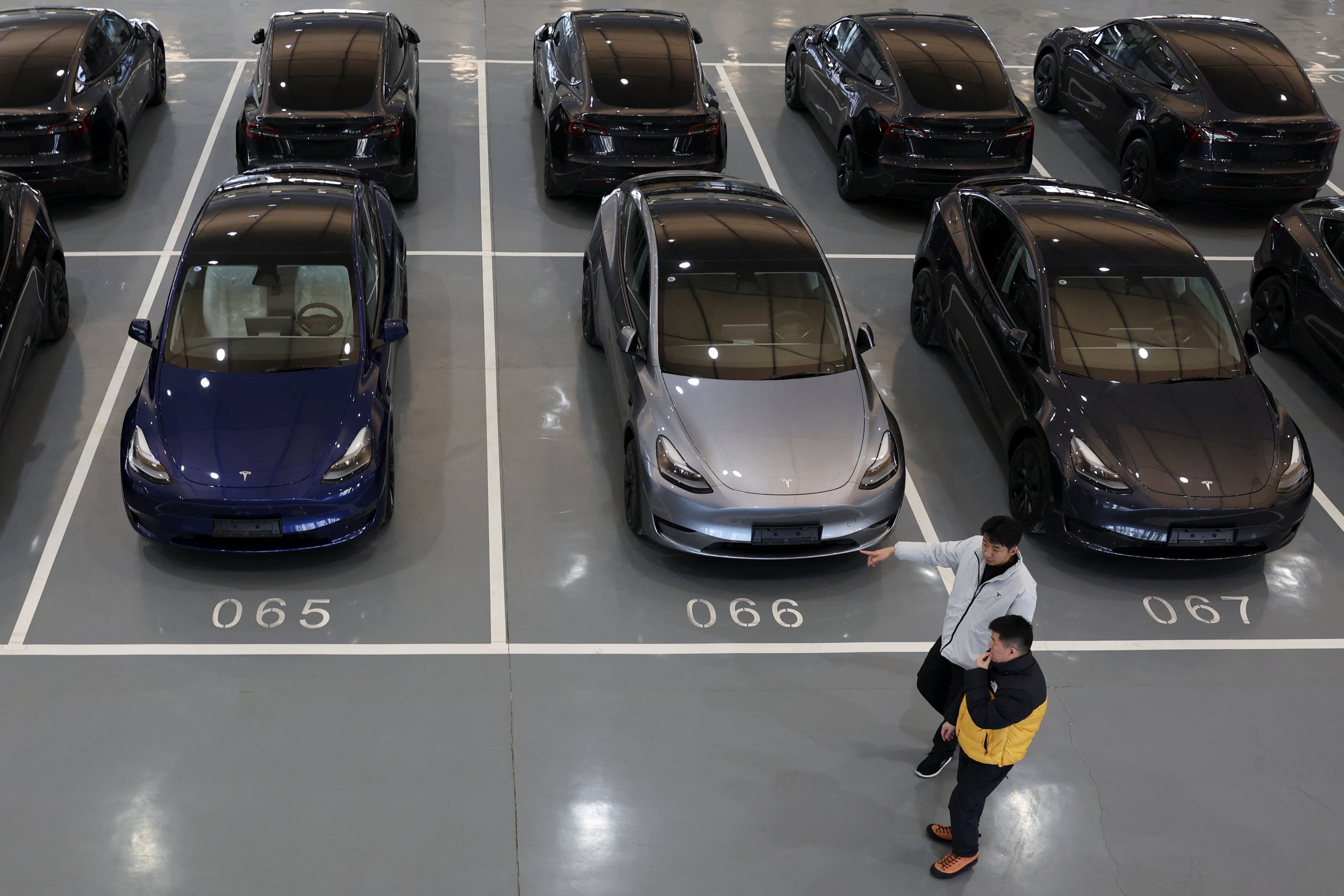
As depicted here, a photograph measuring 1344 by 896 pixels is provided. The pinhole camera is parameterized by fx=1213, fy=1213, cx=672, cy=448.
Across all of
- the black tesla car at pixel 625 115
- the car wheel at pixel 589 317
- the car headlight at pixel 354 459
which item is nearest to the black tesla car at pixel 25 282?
the car headlight at pixel 354 459

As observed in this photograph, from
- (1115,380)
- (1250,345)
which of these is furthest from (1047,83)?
(1115,380)

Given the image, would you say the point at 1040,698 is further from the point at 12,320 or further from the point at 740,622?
the point at 12,320

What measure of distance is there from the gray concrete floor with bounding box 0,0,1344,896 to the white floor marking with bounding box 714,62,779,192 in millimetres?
3565

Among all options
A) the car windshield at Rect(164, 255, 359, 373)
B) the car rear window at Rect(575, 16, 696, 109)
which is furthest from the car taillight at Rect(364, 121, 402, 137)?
the car windshield at Rect(164, 255, 359, 373)

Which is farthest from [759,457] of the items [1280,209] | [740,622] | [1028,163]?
[1280,209]

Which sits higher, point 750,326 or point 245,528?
point 750,326

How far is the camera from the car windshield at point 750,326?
7867mm

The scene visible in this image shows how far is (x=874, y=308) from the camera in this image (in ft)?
34.7

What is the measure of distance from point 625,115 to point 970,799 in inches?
300

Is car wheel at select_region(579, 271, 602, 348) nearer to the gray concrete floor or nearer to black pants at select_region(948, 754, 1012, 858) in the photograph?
the gray concrete floor

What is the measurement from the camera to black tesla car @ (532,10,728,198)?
11227 mm

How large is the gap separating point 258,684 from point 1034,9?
52.5 ft

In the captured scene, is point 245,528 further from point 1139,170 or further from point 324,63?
point 1139,170

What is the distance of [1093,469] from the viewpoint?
754 cm
